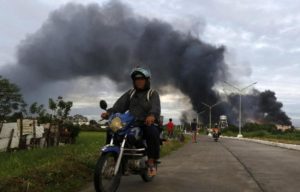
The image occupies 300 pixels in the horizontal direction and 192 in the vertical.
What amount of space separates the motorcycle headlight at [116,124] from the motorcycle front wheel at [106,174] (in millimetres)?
405

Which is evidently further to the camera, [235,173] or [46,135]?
[46,135]

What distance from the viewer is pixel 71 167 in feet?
35.0

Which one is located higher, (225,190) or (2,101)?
(2,101)

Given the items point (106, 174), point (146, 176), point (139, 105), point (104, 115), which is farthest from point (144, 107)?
point (106, 174)

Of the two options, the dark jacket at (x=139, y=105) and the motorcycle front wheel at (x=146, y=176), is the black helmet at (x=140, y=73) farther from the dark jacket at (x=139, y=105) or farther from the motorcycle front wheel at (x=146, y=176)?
the motorcycle front wheel at (x=146, y=176)

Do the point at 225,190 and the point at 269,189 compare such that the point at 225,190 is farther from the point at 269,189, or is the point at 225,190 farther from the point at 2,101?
the point at 2,101

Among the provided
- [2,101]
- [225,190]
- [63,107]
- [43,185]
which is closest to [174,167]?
[225,190]

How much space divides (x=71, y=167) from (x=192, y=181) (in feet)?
8.20

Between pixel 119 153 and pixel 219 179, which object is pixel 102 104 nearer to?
pixel 119 153

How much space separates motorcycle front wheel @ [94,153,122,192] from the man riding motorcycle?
2.93ft

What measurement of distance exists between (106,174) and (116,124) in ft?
2.58

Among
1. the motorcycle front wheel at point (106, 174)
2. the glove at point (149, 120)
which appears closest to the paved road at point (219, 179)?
the motorcycle front wheel at point (106, 174)

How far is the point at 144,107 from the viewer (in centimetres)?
908

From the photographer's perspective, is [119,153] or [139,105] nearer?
[119,153]
